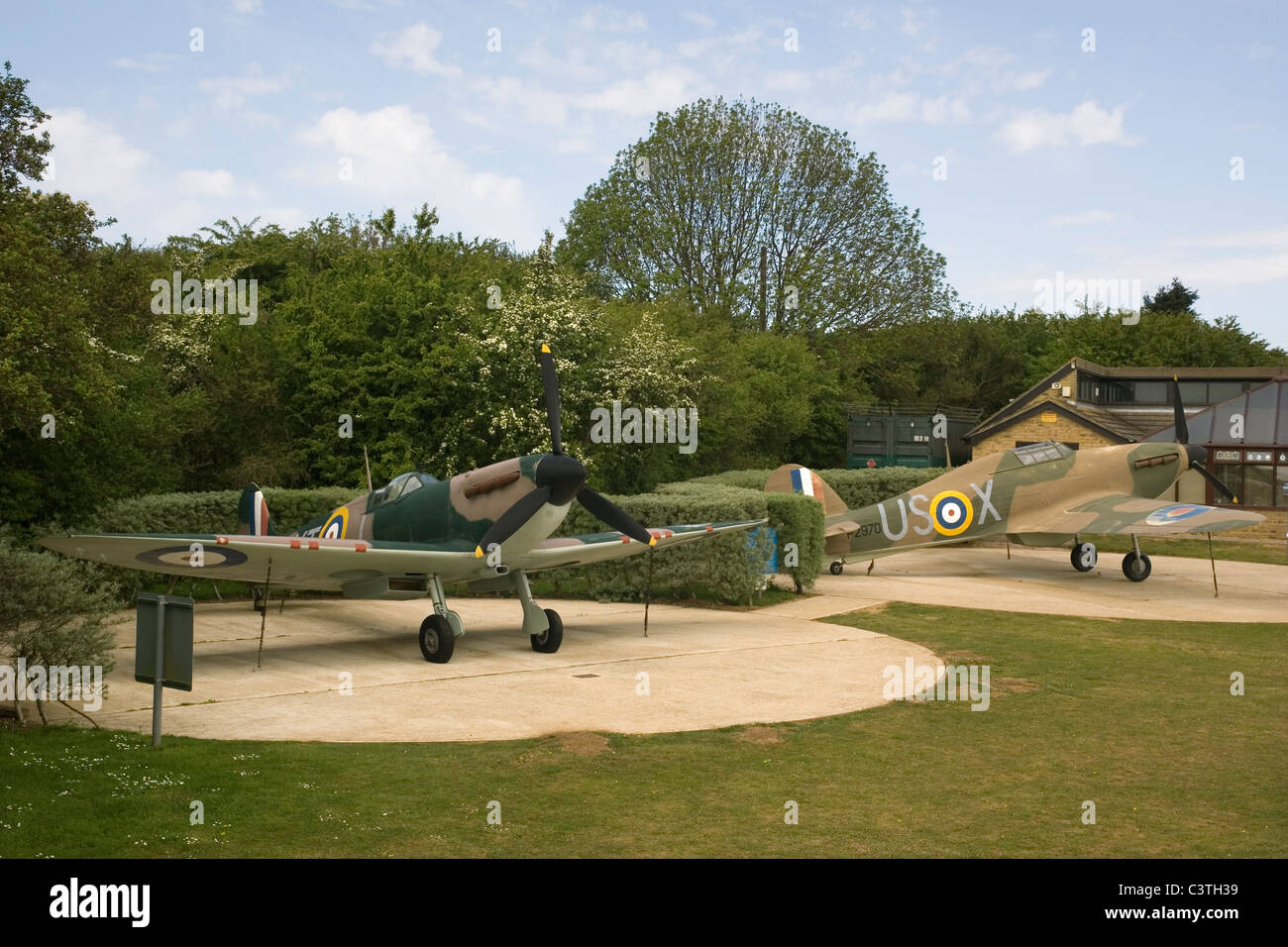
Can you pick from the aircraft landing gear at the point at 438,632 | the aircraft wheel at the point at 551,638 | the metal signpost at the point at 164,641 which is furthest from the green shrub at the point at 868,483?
the metal signpost at the point at 164,641

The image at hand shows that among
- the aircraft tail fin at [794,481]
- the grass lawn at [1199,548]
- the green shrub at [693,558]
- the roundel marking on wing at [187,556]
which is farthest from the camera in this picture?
the grass lawn at [1199,548]

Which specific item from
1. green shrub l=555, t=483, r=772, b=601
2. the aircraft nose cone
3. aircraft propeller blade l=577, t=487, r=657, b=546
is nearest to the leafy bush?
green shrub l=555, t=483, r=772, b=601

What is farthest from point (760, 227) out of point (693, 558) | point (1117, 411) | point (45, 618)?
point (45, 618)

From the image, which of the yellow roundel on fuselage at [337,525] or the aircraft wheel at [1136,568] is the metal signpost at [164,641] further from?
the aircraft wheel at [1136,568]

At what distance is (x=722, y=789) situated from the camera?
8.88 m

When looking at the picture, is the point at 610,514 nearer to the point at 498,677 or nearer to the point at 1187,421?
the point at 498,677

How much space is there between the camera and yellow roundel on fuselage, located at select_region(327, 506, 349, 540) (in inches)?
628

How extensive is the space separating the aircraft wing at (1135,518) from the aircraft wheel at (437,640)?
49.0 feet

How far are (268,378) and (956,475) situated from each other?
A: 16.2 metres

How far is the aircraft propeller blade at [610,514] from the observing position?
14.8 m

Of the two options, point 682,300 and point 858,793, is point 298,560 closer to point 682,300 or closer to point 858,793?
point 858,793

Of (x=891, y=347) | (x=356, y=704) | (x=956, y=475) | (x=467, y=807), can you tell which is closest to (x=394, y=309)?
(x=956, y=475)

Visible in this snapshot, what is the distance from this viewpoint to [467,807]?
27.0ft

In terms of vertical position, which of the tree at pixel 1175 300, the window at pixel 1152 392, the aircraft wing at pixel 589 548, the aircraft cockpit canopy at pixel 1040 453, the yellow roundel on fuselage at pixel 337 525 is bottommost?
the aircraft wing at pixel 589 548
